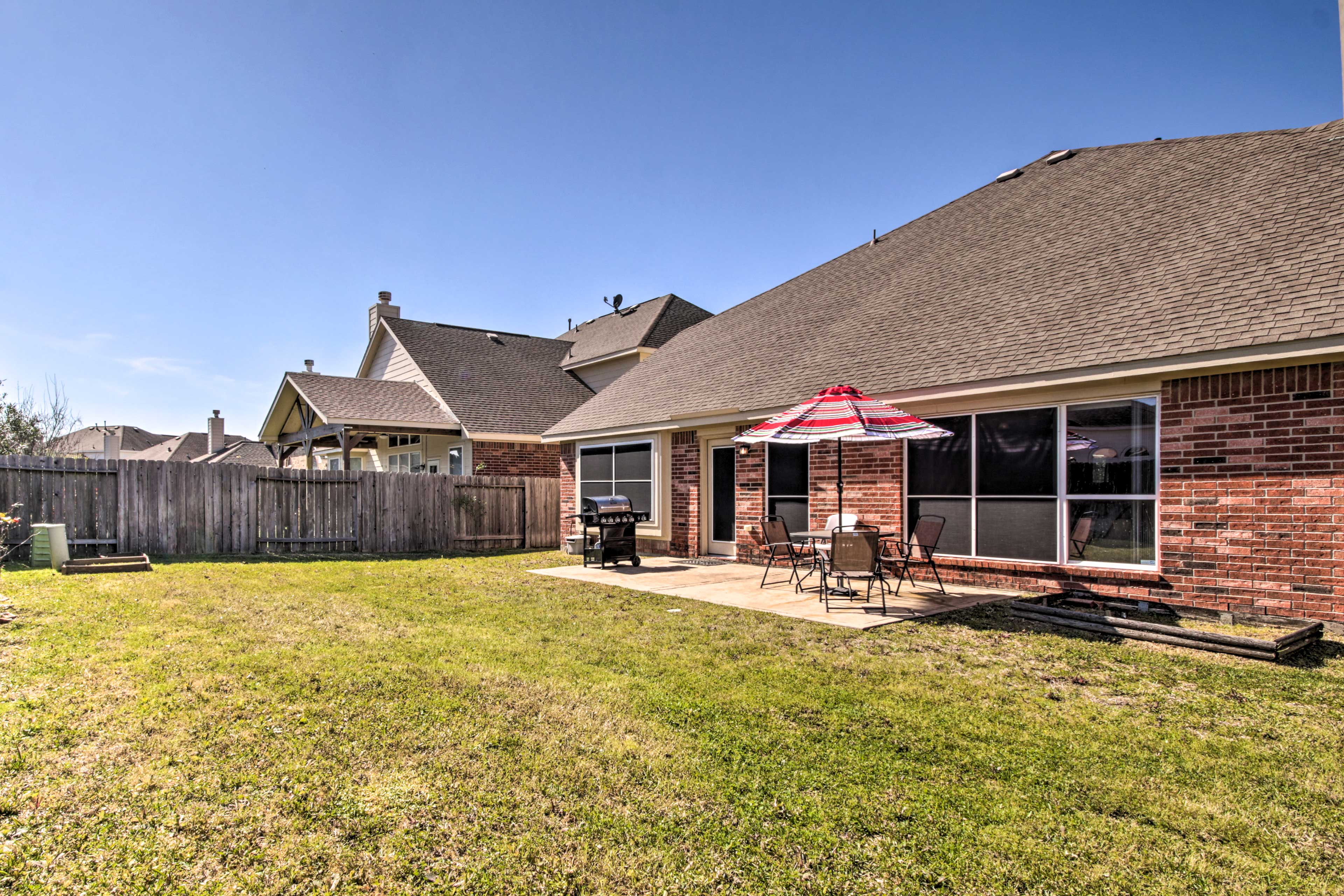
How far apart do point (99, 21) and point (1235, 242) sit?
15.9m

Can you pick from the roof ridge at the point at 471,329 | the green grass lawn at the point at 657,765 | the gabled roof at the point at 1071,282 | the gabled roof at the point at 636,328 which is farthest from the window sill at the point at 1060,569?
the roof ridge at the point at 471,329

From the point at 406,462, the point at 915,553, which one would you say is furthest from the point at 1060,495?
the point at 406,462

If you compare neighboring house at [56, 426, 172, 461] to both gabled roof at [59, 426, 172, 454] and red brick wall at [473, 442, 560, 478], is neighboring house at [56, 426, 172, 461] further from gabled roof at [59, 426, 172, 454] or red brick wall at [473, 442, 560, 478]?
red brick wall at [473, 442, 560, 478]

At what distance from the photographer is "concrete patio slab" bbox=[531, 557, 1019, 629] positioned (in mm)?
7434

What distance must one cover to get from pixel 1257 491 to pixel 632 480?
34.2 feet

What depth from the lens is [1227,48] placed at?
1130 centimetres

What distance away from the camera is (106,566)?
10.1 metres

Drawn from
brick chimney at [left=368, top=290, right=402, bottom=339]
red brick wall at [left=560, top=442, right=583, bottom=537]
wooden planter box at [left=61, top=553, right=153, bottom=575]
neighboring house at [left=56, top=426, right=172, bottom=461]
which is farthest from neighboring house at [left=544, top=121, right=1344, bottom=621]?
neighboring house at [left=56, top=426, right=172, bottom=461]

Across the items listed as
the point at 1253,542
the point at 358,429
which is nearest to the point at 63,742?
the point at 1253,542

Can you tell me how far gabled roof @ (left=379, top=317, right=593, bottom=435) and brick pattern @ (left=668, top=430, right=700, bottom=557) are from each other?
6.59 metres

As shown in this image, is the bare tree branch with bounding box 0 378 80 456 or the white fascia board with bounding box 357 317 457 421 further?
the bare tree branch with bounding box 0 378 80 456

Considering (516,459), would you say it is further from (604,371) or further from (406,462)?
(604,371)

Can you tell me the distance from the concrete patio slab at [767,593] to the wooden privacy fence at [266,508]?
5328 mm

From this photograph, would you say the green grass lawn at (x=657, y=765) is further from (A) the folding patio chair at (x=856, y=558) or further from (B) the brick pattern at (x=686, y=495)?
(B) the brick pattern at (x=686, y=495)
